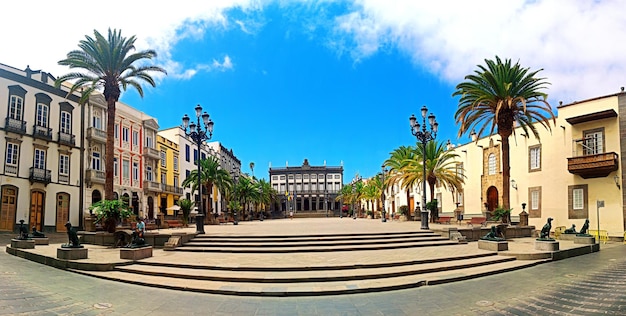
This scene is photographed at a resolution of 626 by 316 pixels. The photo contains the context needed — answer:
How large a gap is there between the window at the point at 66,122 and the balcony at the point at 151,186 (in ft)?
36.0

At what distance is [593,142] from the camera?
26047mm

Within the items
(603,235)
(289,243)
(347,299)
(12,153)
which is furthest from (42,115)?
(603,235)

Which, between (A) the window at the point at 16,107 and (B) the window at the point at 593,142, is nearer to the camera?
(B) the window at the point at 593,142

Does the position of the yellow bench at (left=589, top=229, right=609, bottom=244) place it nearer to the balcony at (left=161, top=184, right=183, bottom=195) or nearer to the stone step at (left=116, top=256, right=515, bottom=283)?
the stone step at (left=116, top=256, right=515, bottom=283)

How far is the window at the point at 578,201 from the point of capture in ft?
86.2

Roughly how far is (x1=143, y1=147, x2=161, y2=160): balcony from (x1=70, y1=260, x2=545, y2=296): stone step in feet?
101

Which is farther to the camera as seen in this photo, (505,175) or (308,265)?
(505,175)

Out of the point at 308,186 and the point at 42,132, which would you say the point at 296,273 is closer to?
the point at 42,132

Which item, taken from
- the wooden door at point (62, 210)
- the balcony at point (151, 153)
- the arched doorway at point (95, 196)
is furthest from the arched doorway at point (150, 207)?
the wooden door at point (62, 210)

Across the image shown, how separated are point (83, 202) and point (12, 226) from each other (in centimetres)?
602

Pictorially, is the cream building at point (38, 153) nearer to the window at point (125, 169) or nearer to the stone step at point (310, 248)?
the window at point (125, 169)

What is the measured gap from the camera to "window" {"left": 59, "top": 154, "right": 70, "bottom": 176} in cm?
2986

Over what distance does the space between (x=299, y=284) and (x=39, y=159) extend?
2599 cm

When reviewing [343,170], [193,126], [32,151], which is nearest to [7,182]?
[32,151]
